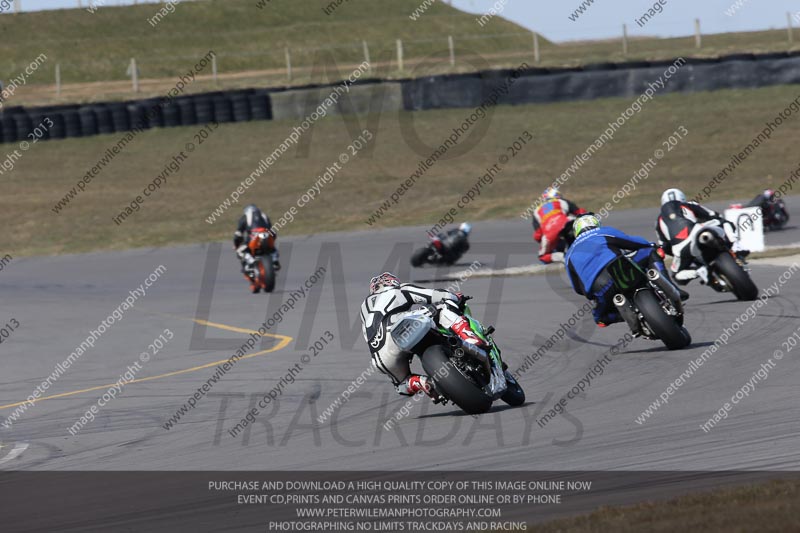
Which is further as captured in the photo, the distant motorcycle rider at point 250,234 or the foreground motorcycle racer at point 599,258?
the distant motorcycle rider at point 250,234

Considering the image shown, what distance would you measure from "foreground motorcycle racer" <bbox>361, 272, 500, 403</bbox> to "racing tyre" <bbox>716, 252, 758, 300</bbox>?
5.44 meters

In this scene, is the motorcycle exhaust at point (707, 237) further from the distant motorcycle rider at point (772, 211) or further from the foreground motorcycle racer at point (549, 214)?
the distant motorcycle rider at point (772, 211)

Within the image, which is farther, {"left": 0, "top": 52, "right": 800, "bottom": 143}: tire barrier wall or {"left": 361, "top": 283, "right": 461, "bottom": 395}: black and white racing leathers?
{"left": 0, "top": 52, "right": 800, "bottom": 143}: tire barrier wall

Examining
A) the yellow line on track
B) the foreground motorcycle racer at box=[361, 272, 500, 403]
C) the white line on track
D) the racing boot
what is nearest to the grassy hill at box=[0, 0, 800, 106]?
the yellow line on track

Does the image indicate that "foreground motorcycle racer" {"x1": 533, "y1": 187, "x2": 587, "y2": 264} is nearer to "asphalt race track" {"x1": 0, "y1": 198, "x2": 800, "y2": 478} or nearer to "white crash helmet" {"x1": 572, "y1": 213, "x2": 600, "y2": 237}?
"asphalt race track" {"x1": 0, "y1": 198, "x2": 800, "y2": 478}

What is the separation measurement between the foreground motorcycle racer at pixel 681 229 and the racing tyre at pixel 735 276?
0.79 feet

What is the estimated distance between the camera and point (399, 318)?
9297mm

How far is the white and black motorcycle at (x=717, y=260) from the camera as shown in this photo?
1404 cm

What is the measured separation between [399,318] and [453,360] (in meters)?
0.53

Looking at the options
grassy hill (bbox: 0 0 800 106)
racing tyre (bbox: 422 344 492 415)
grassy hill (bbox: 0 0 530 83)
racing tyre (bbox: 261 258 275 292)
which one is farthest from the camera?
grassy hill (bbox: 0 0 530 83)

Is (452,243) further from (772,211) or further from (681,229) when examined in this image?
(681,229)

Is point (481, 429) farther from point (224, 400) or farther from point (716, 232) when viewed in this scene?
point (716, 232)

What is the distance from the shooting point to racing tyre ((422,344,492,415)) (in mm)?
8984
